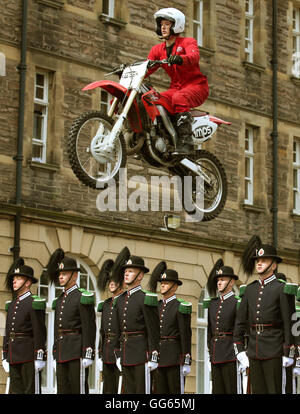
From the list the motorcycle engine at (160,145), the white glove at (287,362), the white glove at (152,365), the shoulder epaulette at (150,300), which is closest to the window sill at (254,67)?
the motorcycle engine at (160,145)

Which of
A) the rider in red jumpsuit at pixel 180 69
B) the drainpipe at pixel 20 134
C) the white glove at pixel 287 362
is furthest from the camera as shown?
the drainpipe at pixel 20 134

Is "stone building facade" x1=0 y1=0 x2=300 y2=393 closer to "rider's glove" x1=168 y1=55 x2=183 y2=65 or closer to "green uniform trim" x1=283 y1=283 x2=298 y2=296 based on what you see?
"rider's glove" x1=168 y1=55 x2=183 y2=65

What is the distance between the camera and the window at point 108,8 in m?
25.5

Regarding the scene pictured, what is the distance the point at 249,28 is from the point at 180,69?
14.3 m

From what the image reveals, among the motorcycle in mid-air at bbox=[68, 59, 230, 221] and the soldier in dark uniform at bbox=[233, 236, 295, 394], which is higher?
the motorcycle in mid-air at bbox=[68, 59, 230, 221]

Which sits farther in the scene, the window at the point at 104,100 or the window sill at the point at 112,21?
the window at the point at 104,100

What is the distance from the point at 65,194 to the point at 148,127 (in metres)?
8.68

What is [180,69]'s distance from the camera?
15172 millimetres

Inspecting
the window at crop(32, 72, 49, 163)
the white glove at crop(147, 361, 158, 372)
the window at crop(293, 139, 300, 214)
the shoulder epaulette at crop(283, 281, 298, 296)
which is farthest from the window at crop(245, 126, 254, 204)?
the shoulder epaulette at crop(283, 281, 298, 296)

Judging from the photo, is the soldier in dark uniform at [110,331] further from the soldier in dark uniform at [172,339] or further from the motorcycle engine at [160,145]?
the motorcycle engine at [160,145]

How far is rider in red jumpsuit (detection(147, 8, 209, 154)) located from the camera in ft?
48.2

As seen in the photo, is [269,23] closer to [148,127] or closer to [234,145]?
[234,145]

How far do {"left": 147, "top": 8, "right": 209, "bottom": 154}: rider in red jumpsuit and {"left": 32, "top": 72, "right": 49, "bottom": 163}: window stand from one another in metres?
8.53

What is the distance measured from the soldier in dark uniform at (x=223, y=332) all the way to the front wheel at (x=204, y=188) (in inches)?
32.9
